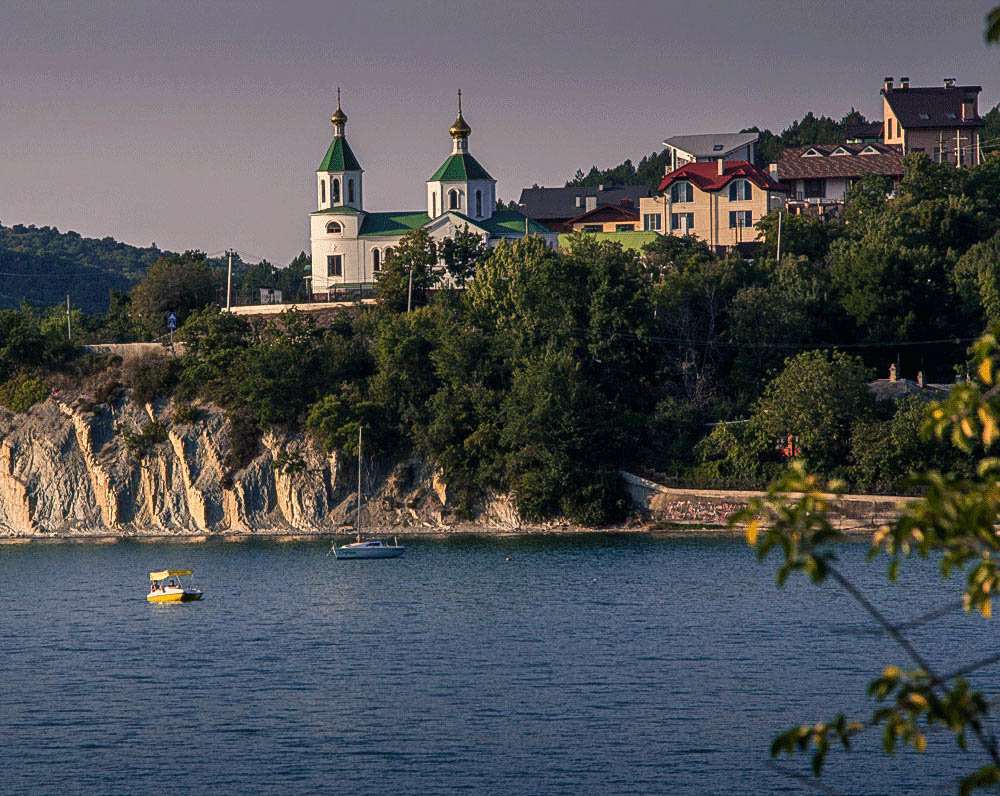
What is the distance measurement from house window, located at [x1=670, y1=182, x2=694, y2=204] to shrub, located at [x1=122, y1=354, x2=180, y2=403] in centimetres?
4247

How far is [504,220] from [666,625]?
59.5 m

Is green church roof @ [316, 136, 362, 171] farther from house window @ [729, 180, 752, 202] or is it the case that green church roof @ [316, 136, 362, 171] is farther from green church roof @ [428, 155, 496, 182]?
house window @ [729, 180, 752, 202]

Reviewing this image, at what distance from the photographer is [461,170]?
100m

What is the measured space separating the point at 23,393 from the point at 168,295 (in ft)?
41.7

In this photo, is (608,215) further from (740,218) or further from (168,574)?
(168,574)

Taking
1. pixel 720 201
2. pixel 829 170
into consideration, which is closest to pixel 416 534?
pixel 720 201

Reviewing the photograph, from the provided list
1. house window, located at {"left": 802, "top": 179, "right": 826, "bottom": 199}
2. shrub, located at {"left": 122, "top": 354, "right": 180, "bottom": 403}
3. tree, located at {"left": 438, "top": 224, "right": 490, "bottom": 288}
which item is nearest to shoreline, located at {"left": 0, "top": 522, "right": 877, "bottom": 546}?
shrub, located at {"left": 122, "top": 354, "right": 180, "bottom": 403}

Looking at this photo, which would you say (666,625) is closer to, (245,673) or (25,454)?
(245,673)

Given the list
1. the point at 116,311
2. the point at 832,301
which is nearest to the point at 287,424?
the point at 116,311

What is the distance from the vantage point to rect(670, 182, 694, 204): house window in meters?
104

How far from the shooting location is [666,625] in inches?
1812

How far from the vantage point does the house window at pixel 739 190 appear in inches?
4045

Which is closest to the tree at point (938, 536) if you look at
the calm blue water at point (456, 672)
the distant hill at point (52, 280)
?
the calm blue water at point (456, 672)

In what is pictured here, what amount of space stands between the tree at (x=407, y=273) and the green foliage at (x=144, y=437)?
1511 cm
